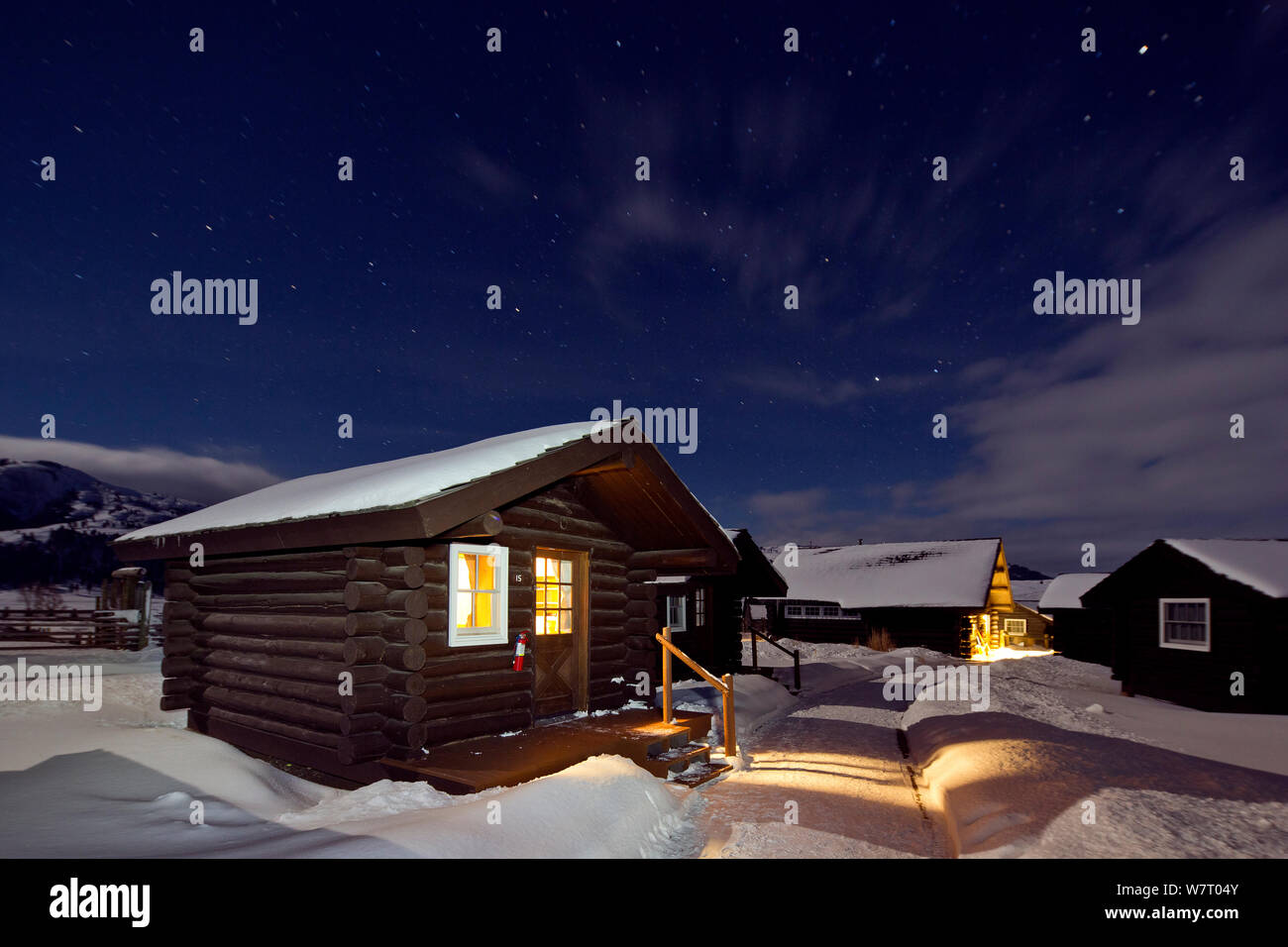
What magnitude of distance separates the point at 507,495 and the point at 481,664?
2.43 metres

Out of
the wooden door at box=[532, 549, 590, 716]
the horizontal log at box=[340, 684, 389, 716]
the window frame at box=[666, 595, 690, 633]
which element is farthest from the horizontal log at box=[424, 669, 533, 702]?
the window frame at box=[666, 595, 690, 633]

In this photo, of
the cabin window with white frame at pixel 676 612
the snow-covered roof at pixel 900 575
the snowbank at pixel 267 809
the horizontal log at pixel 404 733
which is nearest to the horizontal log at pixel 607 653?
the snowbank at pixel 267 809

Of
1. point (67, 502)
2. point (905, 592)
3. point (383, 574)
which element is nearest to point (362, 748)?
point (383, 574)

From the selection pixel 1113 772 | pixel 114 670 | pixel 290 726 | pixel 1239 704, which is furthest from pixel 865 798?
pixel 114 670

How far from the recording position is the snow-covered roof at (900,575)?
107 feet

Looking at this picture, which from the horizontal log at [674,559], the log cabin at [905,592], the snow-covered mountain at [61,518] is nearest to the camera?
the horizontal log at [674,559]

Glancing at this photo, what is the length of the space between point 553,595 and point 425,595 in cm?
287

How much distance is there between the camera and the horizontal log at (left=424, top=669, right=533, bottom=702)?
7605mm

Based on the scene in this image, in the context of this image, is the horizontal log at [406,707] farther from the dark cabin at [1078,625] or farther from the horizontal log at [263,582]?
the dark cabin at [1078,625]

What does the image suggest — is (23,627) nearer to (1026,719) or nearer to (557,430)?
(557,430)

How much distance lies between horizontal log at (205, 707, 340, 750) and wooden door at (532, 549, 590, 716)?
108 inches

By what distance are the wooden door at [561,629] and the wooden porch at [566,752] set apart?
0.47 metres
